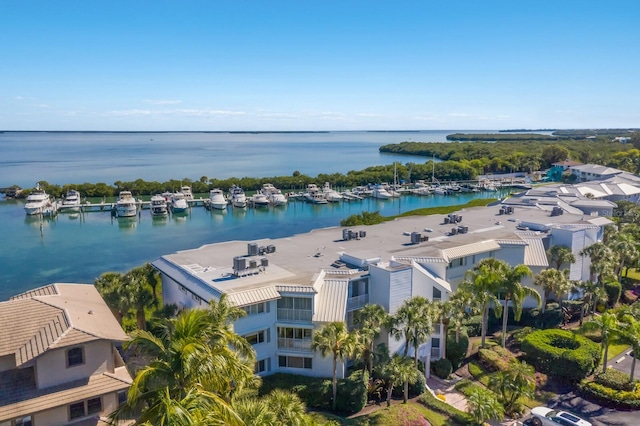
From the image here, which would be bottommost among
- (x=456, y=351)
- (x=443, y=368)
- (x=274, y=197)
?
(x=443, y=368)

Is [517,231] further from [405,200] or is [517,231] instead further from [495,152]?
[495,152]

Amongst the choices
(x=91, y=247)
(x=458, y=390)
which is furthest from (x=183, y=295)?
(x=91, y=247)

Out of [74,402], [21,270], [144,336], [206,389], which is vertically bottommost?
[21,270]

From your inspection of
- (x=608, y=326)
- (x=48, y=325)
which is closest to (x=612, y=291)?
(x=608, y=326)

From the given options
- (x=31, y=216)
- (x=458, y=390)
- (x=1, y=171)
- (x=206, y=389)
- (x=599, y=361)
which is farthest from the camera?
(x=1, y=171)

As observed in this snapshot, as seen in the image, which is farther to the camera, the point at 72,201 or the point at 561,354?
the point at 72,201

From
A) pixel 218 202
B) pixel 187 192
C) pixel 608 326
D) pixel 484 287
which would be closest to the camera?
pixel 608 326

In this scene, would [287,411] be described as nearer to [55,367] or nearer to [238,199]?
[55,367]
